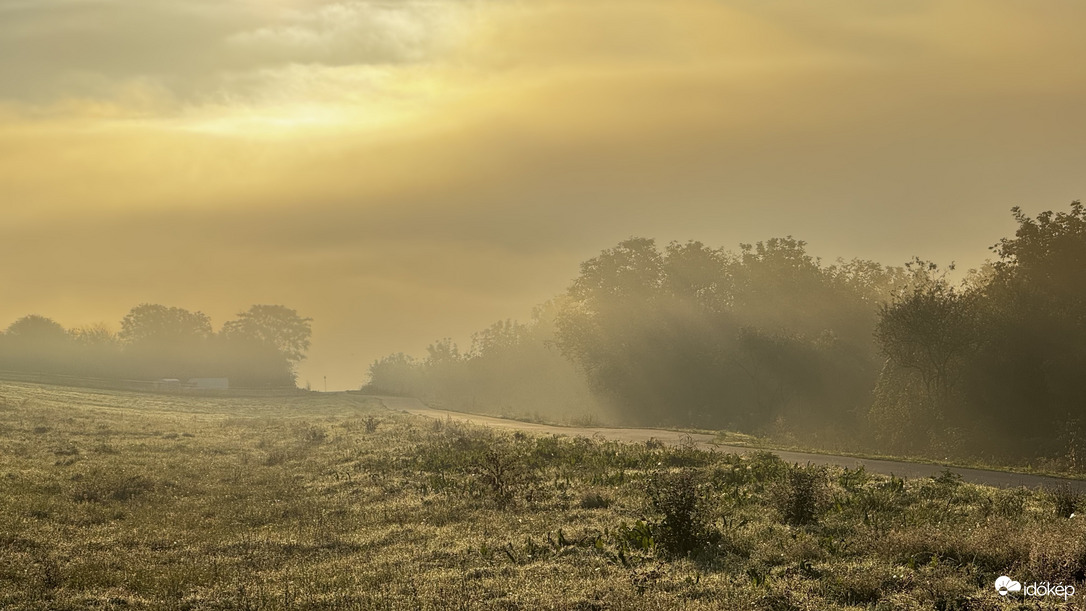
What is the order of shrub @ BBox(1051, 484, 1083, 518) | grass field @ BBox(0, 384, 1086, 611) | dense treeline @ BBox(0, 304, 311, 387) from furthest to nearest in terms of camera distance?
dense treeline @ BBox(0, 304, 311, 387), shrub @ BBox(1051, 484, 1083, 518), grass field @ BBox(0, 384, 1086, 611)

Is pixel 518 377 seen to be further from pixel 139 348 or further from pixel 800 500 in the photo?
pixel 800 500

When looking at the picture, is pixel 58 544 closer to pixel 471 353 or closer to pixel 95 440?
pixel 95 440

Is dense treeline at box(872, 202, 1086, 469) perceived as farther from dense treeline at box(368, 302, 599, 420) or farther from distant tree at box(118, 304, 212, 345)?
distant tree at box(118, 304, 212, 345)

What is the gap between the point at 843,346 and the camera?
69812mm

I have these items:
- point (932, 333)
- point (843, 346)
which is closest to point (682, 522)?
point (932, 333)

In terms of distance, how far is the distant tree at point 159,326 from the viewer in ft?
603

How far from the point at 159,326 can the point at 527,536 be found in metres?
191

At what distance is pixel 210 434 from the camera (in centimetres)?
5297

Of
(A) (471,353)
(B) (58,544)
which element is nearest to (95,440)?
(B) (58,544)

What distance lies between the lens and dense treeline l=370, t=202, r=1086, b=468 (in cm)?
4316

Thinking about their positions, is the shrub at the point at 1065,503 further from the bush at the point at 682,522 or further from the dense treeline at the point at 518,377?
the dense treeline at the point at 518,377

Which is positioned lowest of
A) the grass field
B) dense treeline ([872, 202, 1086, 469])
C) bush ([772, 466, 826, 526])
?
the grass field

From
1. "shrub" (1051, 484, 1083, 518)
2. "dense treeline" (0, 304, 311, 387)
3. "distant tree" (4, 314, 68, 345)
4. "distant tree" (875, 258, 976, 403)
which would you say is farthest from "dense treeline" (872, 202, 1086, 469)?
"distant tree" (4, 314, 68, 345)

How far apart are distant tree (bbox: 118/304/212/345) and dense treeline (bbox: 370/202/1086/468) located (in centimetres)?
10427
